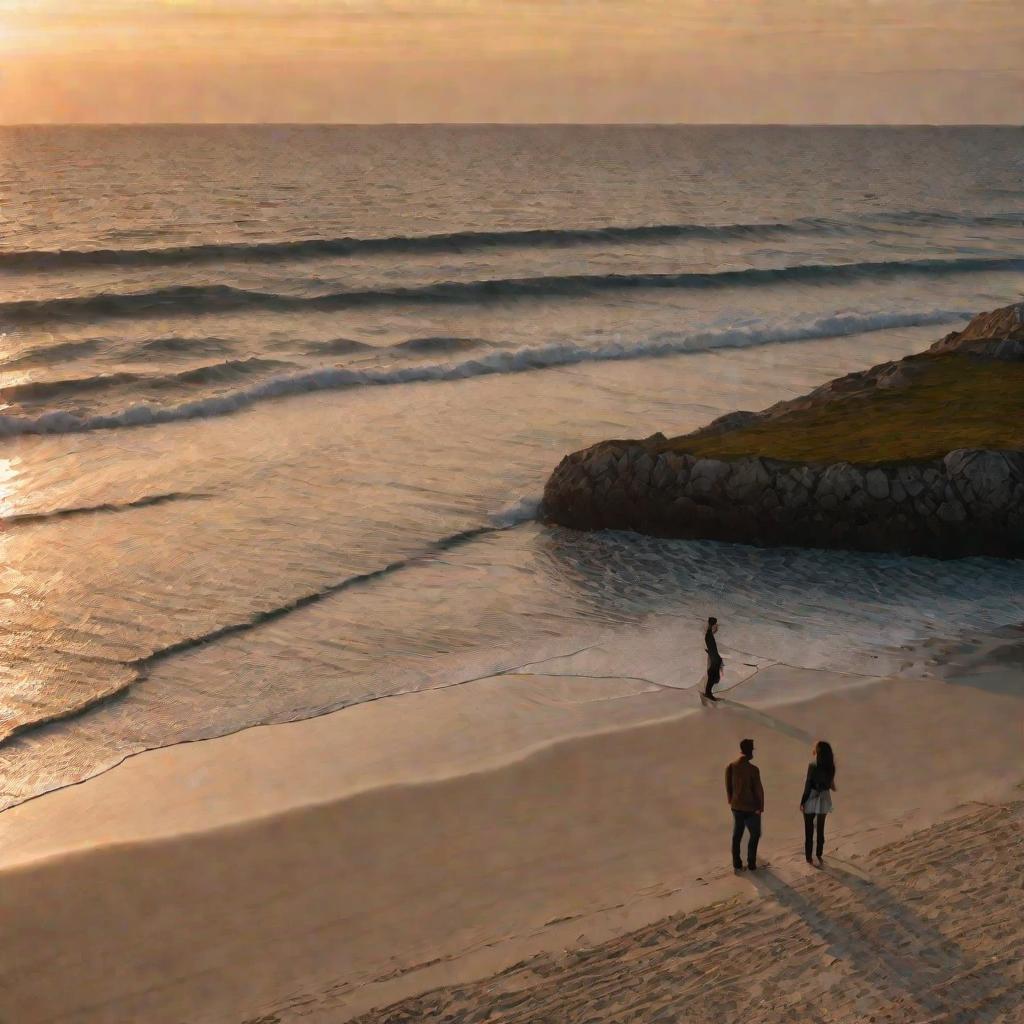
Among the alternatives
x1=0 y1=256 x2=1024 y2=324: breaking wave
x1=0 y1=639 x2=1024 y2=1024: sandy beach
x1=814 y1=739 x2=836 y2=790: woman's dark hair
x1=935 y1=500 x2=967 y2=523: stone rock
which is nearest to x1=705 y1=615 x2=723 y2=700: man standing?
x1=0 y1=639 x2=1024 y2=1024: sandy beach

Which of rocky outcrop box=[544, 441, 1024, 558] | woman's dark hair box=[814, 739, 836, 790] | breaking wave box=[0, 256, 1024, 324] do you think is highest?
breaking wave box=[0, 256, 1024, 324]

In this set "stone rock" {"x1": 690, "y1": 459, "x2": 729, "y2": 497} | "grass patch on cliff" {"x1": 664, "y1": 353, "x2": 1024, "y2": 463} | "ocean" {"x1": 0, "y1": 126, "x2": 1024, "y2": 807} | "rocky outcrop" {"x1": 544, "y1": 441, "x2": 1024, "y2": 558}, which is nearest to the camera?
"ocean" {"x1": 0, "y1": 126, "x2": 1024, "y2": 807}

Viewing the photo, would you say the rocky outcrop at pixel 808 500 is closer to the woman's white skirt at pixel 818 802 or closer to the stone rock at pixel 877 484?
the stone rock at pixel 877 484

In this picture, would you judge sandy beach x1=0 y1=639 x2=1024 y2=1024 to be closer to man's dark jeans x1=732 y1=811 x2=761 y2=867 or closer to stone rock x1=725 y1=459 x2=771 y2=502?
man's dark jeans x1=732 y1=811 x2=761 y2=867

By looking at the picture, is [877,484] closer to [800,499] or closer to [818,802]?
[800,499]

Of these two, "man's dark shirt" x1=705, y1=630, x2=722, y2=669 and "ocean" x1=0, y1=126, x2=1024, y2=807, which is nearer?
"man's dark shirt" x1=705, y1=630, x2=722, y2=669

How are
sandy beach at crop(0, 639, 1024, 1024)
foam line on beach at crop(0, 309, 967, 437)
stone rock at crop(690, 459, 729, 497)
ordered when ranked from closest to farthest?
1. sandy beach at crop(0, 639, 1024, 1024)
2. stone rock at crop(690, 459, 729, 497)
3. foam line on beach at crop(0, 309, 967, 437)

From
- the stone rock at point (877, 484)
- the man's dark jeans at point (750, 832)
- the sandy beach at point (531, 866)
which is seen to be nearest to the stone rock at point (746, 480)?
the stone rock at point (877, 484)

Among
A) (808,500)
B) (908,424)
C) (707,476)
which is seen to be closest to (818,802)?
(808,500)
